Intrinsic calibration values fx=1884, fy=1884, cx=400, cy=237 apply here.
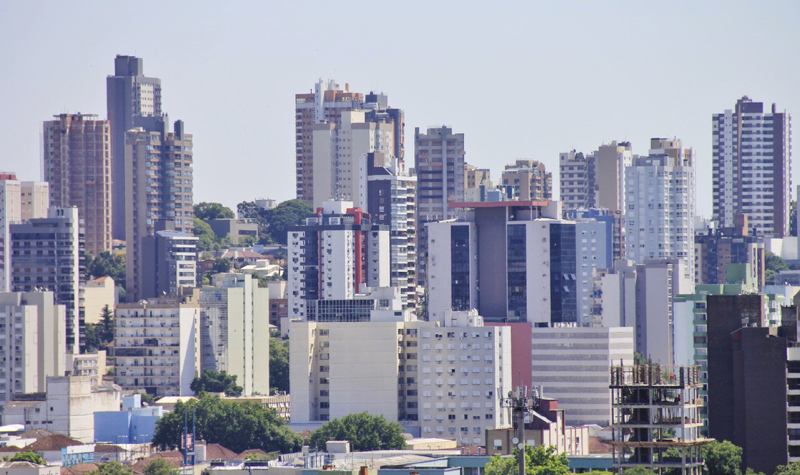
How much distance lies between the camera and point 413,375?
433ft

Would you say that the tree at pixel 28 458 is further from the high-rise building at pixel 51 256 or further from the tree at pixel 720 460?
the high-rise building at pixel 51 256

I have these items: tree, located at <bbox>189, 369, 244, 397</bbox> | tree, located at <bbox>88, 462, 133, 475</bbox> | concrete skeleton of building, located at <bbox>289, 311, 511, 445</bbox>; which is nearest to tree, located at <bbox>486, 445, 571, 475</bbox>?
tree, located at <bbox>88, 462, 133, 475</bbox>

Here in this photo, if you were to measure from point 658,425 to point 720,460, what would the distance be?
394cm

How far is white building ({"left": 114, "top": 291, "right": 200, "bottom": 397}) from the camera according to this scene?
16100 centimetres

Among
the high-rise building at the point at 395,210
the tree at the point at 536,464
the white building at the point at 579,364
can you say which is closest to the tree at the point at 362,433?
the white building at the point at 579,364

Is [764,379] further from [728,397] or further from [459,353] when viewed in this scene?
[459,353]

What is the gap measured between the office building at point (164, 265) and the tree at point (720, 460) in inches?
4741

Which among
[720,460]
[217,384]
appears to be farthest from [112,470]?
[217,384]

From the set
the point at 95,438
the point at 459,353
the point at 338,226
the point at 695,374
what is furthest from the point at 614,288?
the point at 695,374

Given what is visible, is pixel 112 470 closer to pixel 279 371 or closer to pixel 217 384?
pixel 217 384

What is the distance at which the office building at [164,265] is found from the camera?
19462 cm

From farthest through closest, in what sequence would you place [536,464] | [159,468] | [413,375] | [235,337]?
[235,337] < [413,375] < [159,468] < [536,464]

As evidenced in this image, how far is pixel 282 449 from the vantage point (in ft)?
418

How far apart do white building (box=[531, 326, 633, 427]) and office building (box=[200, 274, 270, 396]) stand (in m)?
30.5
